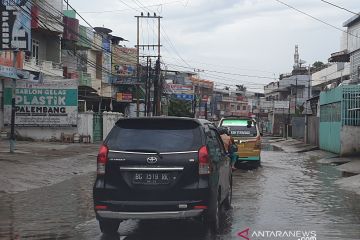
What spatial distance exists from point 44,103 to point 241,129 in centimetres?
1707

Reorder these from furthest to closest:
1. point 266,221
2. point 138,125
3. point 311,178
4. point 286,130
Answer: point 286,130 → point 311,178 → point 266,221 → point 138,125

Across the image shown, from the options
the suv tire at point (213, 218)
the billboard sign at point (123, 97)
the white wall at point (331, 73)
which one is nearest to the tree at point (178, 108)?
the white wall at point (331, 73)

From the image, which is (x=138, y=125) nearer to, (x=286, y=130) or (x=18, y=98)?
(x=18, y=98)

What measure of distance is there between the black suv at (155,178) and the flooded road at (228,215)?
73cm

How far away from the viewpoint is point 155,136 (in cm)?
740

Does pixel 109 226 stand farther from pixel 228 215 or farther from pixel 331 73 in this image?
pixel 331 73

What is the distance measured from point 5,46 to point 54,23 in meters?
16.2

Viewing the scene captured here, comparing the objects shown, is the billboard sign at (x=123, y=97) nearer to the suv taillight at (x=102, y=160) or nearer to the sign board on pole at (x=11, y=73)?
the sign board on pole at (x=11, y=73)

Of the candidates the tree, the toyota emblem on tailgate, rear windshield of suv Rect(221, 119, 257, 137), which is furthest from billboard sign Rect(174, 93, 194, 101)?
the toyota emblem on tailgate

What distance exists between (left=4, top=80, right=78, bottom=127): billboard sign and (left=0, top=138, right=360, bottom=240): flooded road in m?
19.1

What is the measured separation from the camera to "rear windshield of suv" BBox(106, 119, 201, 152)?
7285mm

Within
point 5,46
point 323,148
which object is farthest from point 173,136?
point 323,148

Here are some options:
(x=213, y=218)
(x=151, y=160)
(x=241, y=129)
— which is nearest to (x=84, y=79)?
(x=241, y=129)

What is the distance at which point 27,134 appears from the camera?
33.0m
